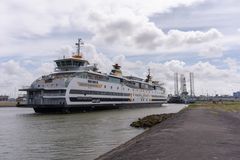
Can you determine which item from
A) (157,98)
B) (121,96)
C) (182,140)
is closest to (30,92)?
(121,96)

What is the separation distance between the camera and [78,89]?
71438mm

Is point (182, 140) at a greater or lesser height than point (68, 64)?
lesser

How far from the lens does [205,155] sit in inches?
487

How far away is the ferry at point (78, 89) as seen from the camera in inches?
2672

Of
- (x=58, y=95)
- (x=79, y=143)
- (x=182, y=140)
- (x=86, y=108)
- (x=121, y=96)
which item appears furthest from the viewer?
(x=121, y=96)

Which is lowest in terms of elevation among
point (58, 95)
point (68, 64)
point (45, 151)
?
point (45, 151)

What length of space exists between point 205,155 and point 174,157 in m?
1.05

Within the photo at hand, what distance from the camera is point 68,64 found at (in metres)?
78.8

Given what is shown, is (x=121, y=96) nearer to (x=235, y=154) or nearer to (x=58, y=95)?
(x=58, y=95)

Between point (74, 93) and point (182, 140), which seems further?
point (74, 93)

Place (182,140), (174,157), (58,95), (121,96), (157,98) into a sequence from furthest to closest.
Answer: (157,98) → (121,96) → (58,95) → (182,140) → (174,157)

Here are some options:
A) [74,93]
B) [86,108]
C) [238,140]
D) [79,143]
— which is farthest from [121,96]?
[238,140]

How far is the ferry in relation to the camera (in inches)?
2672

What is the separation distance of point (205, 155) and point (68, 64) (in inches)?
2678
